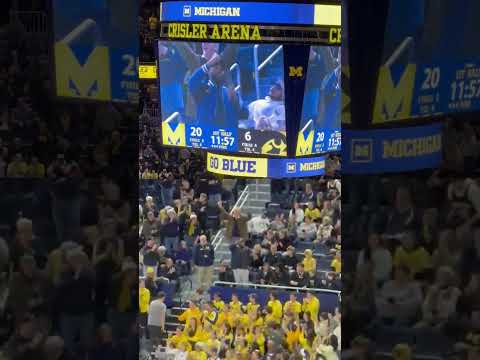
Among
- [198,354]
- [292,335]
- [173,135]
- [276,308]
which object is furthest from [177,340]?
[173,135]

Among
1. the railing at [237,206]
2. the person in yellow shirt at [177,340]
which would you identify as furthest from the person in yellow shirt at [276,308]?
the railing at [237,206]

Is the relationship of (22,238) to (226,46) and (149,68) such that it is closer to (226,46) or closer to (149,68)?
(226,46)

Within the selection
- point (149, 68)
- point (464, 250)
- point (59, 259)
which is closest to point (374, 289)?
point (464, 250)

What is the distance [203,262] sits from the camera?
9141 mm

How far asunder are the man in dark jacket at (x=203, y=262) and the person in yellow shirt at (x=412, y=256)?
5.82 metres

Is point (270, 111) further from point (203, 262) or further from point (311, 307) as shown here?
point (311, 307)

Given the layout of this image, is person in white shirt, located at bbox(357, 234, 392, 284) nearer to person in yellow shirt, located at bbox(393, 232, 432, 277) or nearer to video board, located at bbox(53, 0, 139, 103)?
person in yellow shirt, located at bbox(393, 232, 432, 277)

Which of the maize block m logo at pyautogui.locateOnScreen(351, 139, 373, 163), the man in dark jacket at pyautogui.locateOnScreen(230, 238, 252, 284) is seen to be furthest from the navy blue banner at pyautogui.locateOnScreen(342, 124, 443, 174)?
the man in dark jacket at pyautogui.locateOnScreen(230, 238, 252, 284)

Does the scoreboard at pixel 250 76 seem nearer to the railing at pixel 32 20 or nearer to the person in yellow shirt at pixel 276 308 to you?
the person in yellow shirt at pixel 276 308

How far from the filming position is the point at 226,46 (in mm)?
8328

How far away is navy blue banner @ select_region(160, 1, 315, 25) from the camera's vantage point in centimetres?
780

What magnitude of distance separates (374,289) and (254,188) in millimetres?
7539

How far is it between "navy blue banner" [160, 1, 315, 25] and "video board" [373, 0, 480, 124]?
15.4 feet

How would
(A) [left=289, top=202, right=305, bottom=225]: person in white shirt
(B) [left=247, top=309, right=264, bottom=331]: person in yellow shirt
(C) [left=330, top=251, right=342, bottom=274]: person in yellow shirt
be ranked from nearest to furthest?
(B) [left=247, top=309, right=264, bottom=331]: person in yellow shirt
(C) [left=330, top=251, right=342, bottom=274]: person in yellow shirt
(A) [left=289, top=202, right=305, bottom=225]: person in white shirt
